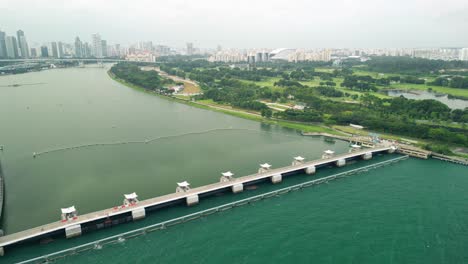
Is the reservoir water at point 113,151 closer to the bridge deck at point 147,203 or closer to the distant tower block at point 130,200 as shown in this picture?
the distant tower block at point 130,200

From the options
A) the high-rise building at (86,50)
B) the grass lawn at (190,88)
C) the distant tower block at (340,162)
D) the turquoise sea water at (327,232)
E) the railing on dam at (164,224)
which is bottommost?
the turquoise sea water at (327,232)

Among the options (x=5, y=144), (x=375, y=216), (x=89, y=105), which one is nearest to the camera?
(x=375, y=216)

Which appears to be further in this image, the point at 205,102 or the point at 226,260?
the point at 205,102

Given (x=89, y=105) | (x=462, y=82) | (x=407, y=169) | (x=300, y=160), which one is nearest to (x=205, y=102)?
(x=89, y=105)

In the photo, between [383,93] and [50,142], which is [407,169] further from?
[383,93]

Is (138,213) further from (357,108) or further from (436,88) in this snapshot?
(436,88)

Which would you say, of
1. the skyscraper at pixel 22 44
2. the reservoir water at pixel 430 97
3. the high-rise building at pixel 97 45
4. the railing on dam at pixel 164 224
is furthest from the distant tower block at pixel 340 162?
the high-rise building at pixel 97 45
